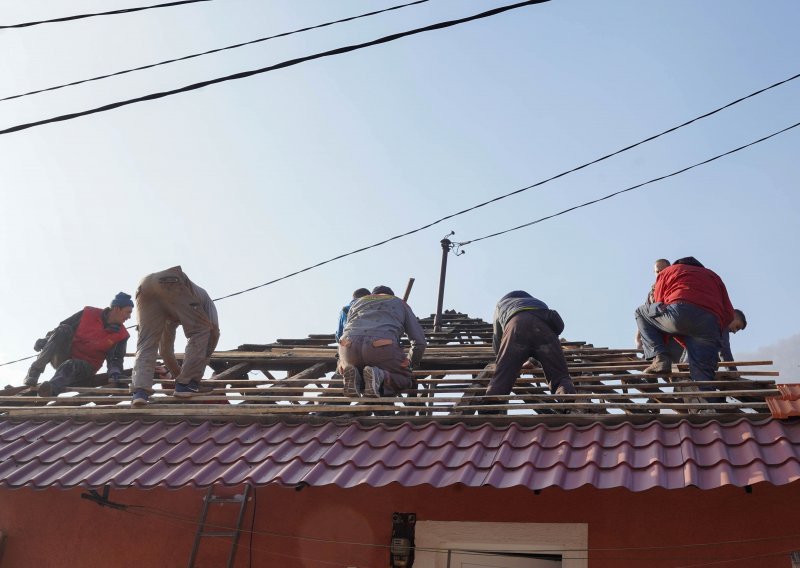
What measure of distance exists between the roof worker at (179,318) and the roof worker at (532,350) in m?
2.88

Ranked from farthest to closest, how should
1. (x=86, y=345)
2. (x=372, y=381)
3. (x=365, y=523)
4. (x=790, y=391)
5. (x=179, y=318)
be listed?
(x=86, y=345), (x=179, y=318), (x=372, y=381), (x=365, y=523), (x=790, y=391)

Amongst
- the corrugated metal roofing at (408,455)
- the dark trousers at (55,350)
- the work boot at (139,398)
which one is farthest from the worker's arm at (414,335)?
the dark trousers at (55,350)

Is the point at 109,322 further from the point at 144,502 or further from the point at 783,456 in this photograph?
the point at 783,456

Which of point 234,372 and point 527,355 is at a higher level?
point 234,372

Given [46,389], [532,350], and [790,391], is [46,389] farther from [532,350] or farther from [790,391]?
[790,391]

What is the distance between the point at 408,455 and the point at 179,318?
139 inches

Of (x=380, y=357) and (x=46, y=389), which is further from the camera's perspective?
(x=46, y=389)

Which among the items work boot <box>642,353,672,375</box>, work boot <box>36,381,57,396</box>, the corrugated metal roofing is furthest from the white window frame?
work boot <box>36,381,57,396</box>

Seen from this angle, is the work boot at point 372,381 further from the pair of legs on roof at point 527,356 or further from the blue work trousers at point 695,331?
the blue work trousers at point 695,331

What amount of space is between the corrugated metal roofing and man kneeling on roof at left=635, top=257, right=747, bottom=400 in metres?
1.64

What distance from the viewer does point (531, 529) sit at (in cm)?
595

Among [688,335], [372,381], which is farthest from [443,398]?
[688,335]

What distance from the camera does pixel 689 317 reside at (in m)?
7.42

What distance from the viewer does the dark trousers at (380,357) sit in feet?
25.2
